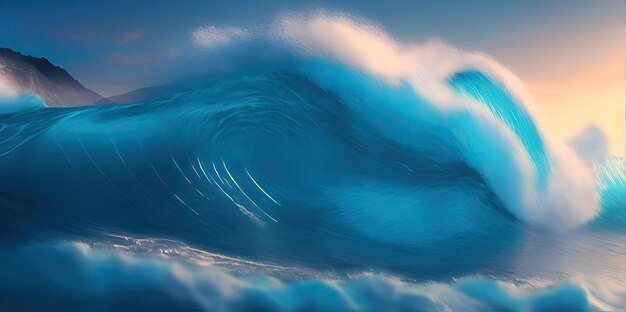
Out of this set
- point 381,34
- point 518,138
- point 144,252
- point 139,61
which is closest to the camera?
point 144,252

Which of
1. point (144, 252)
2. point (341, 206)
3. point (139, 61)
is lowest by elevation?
point (144, 252)

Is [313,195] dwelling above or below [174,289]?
above

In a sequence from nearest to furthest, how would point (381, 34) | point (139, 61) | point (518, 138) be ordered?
1. point (139, 61)
2. point (381, 34)
3. point (518, 138)

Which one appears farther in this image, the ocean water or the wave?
the ocean water

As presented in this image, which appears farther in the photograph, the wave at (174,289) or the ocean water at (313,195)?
the ocean water at (313,195)

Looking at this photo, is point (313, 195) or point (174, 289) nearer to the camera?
point (174, 289)

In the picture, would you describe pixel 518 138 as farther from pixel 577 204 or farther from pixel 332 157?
pixel 332 157

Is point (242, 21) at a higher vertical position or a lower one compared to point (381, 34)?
lower

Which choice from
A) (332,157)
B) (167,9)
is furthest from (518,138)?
(167,9)
